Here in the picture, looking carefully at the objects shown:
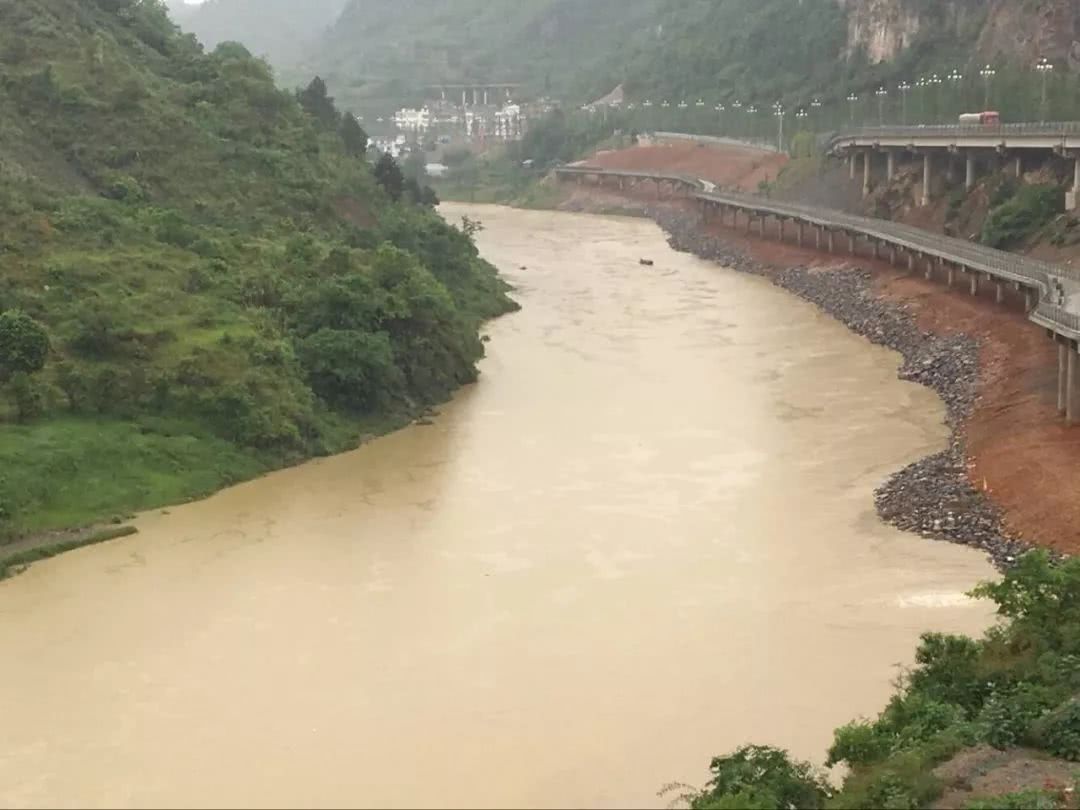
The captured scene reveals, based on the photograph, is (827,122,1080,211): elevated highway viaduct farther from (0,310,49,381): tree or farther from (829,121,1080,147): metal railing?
(0,310,49,381): tree

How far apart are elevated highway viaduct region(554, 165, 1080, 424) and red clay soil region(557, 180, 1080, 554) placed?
51 centimetres

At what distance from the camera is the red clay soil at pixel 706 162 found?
10038 centimetres

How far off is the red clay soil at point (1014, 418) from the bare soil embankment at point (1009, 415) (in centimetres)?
2

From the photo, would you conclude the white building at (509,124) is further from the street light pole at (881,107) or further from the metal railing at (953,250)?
the metal railing at (953,250)

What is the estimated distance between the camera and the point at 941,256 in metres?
51.0

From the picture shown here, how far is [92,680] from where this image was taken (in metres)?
22.9

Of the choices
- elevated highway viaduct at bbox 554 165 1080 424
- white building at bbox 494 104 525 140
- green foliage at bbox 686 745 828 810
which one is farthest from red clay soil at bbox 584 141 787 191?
green foliage at bbox 686 745 828 810

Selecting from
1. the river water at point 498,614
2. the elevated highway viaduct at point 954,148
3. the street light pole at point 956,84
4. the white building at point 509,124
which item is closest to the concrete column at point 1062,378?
the river water at point 498,614

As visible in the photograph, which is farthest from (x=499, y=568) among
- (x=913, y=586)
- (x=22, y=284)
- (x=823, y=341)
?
(x=823, y=341)

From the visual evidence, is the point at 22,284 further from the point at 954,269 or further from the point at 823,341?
the point at 954,269

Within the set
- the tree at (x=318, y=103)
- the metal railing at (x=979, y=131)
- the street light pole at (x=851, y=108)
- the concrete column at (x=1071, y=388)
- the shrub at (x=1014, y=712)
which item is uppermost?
the tree at (x=318, y=103)

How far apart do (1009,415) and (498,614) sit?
1614cm

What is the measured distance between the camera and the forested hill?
113ft

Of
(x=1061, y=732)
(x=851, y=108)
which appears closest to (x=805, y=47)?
(x=851, y=108)
